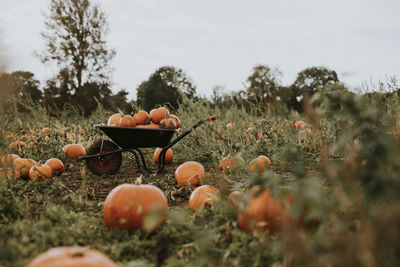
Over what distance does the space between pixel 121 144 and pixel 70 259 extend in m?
2.91

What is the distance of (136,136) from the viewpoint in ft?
13.3

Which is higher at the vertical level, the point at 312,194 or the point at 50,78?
the point at 50,78

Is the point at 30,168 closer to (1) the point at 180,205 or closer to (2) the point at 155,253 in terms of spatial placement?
(1) the point at 180,205

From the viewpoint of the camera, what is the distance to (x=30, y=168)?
3.89 metres

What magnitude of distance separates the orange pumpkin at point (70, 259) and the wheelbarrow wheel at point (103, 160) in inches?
118

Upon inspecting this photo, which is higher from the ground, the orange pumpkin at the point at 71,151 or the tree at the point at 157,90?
the tree at the point at 157,90

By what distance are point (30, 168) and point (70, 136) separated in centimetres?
245

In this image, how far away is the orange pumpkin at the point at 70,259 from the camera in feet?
4.38

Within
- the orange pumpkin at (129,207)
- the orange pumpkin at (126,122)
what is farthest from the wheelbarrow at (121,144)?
the orange pumpkin at (129,207)

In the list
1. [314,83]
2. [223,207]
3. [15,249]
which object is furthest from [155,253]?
[314,83]

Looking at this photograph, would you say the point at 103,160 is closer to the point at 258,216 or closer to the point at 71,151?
the point at 71,151

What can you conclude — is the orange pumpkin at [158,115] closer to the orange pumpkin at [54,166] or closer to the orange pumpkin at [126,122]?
the orange pumpkin at [126,122]

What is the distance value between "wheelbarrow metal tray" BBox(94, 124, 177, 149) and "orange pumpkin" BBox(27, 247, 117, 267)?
257 cm

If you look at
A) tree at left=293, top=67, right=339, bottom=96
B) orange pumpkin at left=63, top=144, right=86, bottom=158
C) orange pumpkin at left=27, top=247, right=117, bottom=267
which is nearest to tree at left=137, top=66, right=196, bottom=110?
tree at left=293, top=67, right=339, bottom=96
